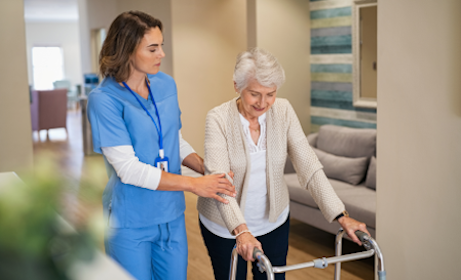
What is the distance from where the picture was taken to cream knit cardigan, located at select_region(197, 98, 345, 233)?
6.16ft

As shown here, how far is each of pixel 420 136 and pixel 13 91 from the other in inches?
95.2

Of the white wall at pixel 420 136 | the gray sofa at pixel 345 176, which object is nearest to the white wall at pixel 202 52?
the gray sofa at pixel 345 176

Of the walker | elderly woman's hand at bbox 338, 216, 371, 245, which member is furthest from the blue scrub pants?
elderly woman's hand at bbox 338, 216, 371, 245

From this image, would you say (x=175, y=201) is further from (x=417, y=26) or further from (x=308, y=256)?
(x=308, y=256)

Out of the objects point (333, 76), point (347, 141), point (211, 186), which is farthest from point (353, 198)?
point (211, 186)

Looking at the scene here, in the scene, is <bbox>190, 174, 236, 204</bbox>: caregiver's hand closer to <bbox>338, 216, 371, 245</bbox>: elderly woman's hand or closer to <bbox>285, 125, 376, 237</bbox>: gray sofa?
<bbox>338, 216, 371, 245</bbox>: elderly woman's hand

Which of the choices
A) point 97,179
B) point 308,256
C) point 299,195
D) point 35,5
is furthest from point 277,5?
point 35,5

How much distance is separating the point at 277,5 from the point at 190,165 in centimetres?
376

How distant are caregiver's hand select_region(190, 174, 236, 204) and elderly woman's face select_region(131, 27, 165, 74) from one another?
1.41ft

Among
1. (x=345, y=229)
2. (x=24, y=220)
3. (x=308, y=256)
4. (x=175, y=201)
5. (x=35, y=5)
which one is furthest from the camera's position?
(x=35, y=5)

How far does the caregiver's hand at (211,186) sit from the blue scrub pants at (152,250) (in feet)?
0.82

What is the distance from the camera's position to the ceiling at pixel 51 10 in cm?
1245

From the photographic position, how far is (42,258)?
0.44 m

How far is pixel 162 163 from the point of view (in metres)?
1.79
